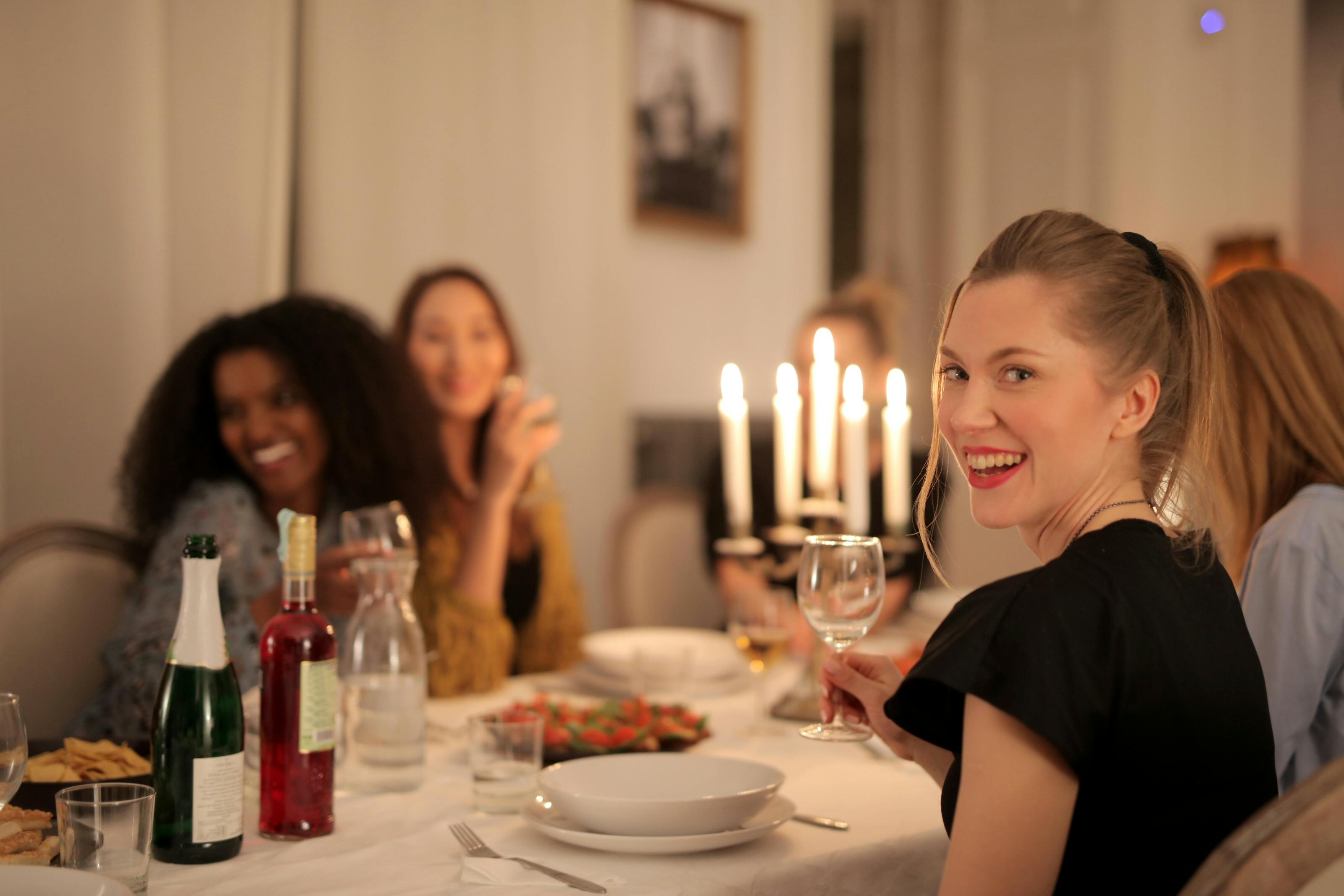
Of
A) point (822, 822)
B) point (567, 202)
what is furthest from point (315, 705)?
point (567, 202)

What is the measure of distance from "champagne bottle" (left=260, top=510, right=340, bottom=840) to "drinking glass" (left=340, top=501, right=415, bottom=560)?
37cm

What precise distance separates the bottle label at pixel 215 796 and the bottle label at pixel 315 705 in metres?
0.08

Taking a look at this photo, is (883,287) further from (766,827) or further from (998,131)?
(766,827)

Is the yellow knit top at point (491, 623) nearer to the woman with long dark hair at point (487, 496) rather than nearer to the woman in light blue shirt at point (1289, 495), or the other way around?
the woman with long dark hair at point (487, 496)

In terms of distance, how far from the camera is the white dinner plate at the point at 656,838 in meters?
1.13

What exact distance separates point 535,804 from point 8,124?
168 centimetres

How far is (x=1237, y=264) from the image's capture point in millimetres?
3627

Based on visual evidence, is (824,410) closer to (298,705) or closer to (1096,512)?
(1096,512)

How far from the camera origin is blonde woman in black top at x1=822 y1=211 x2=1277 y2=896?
2.92 feet

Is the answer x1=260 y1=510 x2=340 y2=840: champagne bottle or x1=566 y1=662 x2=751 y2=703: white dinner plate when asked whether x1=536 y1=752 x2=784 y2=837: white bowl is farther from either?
x1=566 y1=662 x2=751 y2=703: white dinner plate

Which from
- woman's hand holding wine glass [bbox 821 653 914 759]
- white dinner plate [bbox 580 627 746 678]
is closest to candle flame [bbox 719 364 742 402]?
white dinner plate [bbox 580 627 746 678]

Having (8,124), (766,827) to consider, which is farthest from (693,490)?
(766,827)

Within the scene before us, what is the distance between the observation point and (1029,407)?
1.03m

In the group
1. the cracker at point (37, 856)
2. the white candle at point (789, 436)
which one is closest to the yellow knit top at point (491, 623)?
the white candle at point (789, 436)
